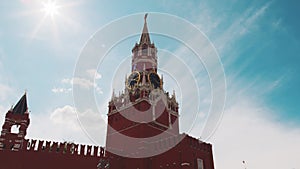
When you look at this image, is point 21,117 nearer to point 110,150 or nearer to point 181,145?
point 110,150

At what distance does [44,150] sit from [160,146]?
481 inches

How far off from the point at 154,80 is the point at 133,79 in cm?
331

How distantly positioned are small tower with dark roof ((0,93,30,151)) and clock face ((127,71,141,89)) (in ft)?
48.1

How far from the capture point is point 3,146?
72.1 feet

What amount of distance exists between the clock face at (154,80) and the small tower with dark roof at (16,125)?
17.4 meters

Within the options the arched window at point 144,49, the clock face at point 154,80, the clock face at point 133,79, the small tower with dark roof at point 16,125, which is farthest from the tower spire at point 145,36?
the small tower with dark roof at point 16,125

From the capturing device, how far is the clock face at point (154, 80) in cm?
3619

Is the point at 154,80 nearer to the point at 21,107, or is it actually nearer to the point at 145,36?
the point at 145,36

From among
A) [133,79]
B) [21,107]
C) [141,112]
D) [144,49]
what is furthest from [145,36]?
[21,107]

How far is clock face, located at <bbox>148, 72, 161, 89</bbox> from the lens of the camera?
119 feet

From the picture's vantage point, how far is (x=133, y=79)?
36719mm

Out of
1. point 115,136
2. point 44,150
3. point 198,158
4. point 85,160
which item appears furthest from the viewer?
point 115,136

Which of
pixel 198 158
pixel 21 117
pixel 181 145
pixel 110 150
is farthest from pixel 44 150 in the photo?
pixel 198 158

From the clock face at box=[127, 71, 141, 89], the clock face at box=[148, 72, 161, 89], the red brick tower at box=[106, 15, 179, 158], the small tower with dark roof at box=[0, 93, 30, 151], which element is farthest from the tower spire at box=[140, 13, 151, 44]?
the small tower with dark roof at box=[0, 93, 30, 151]
